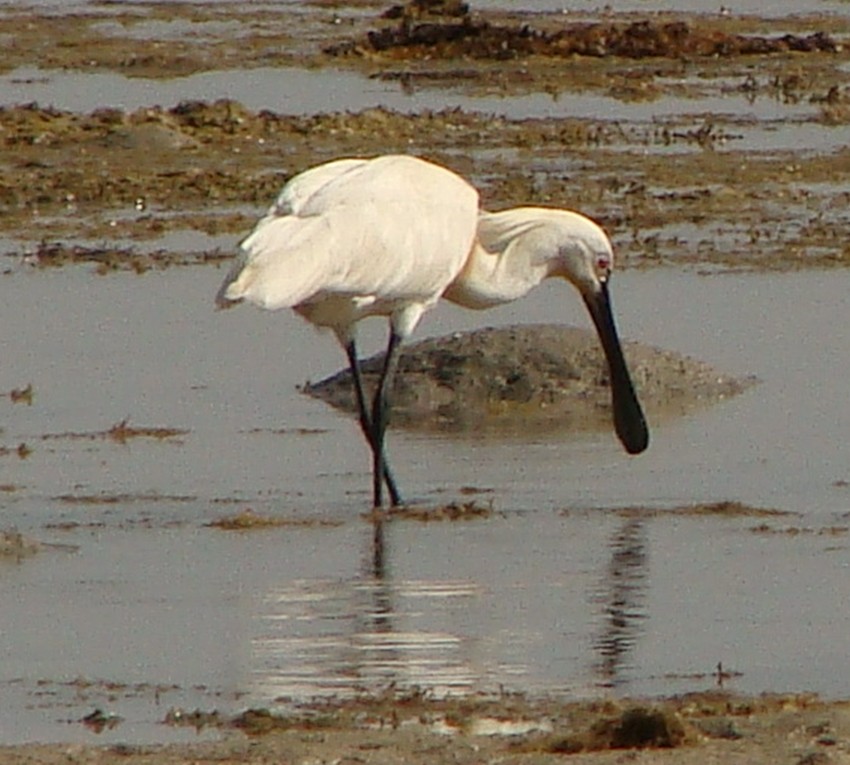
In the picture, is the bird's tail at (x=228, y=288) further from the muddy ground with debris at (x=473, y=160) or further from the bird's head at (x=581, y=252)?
the muddy ground with debris at (x=473, y=160)

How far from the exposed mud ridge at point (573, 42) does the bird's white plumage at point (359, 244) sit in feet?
57.5

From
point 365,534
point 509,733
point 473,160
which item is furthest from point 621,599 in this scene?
point 473,160

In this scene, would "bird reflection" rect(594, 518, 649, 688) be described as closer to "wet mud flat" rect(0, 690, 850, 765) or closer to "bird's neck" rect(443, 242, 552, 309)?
"wet mud flat" rect(0, 690, 850, 765)

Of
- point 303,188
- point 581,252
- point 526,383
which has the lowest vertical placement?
point 526,383

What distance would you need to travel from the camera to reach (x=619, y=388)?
1185cm

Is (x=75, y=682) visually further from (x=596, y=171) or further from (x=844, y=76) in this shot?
(x=844, y=76)

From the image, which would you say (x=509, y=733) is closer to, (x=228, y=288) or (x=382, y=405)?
(x=228, y=288)

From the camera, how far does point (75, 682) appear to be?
25.4ft

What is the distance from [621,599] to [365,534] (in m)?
1.62

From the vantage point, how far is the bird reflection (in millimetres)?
8023

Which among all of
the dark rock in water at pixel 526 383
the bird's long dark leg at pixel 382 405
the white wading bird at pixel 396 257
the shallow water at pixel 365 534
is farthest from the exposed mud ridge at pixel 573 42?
the bird's long dark leg at pixel 382 405

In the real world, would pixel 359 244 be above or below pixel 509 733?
above

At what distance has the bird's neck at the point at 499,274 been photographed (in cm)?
A: 1178

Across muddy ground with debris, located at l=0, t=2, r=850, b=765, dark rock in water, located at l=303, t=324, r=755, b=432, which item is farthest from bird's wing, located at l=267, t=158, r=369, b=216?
muddy ground with debris, located at l=0, t=2, r=850, b=765
